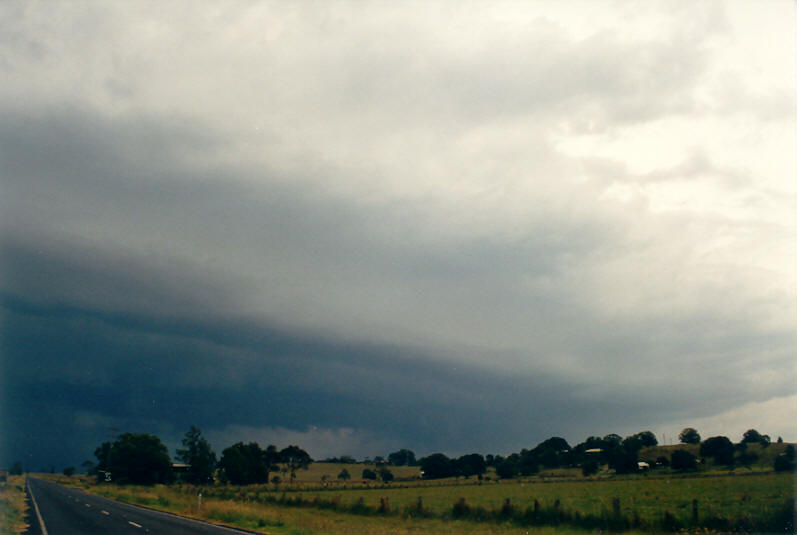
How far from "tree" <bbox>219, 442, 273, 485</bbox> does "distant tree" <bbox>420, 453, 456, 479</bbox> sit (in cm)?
3732

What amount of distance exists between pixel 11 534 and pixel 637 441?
4142 inches

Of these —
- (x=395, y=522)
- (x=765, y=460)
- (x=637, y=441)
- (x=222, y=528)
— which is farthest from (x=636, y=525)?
(x=637, y=441)

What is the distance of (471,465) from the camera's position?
13238cm

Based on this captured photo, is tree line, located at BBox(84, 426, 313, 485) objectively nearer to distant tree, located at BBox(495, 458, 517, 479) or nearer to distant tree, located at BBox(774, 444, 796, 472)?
distant tree, located at BBox(495, 458, 517, 479)

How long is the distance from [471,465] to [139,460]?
7174 cm

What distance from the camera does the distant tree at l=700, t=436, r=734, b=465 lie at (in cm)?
7738

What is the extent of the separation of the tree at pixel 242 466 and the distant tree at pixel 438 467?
37317mm

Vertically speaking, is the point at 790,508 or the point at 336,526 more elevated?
the point at 790,508

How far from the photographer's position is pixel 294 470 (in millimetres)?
162750

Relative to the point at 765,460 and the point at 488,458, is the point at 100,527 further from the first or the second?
the point at 488,458

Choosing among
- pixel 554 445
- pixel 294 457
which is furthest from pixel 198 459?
pixel 554 445

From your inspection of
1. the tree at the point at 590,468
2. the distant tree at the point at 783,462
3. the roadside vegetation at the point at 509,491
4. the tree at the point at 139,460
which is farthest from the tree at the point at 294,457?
the distant tree at the point at 783,462

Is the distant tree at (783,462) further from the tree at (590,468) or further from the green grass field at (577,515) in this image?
the tree at (590,468)

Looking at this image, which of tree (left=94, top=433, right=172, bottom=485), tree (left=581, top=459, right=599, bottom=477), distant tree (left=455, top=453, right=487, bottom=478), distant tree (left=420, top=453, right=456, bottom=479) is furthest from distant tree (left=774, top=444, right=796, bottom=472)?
tree (left=94, top=433, right=172, bottom=485)
